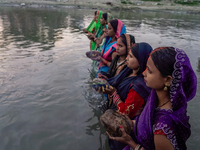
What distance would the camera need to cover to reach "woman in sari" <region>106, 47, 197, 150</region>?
1.33m

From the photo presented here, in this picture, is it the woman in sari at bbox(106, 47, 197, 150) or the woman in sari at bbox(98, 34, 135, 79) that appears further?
the woman in sari at bbox(98, 34, 135, 79)

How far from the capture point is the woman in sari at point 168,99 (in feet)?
4.36

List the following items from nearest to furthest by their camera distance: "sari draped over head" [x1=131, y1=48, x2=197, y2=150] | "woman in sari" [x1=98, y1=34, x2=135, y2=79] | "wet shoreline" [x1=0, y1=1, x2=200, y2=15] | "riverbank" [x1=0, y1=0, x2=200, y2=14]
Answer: "sari draped over head" [x1=131, y1=48, x2=197, y2=150]
"woman in sari" [x1=98, y1=34, x2=135, y2=79]
"wet shoreline" [x1=0, y1=1, x2=200, y2=15]
"riverbank" [x1=0, y1=0, x2=200, y2=14]

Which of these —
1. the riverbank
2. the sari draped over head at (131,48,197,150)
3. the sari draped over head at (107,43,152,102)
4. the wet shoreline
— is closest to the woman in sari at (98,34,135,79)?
the sari draped over head at (107,43,152,102)

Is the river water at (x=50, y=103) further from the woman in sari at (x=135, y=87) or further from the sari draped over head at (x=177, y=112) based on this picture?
the sari draped over head at (x=177, y=112)

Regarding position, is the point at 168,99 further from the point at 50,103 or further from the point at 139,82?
the point at 50,103

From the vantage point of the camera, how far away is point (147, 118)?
1.51m

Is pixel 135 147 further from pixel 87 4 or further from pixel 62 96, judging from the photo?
pixel 87 4

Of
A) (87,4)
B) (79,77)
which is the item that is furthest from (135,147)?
(87,4)

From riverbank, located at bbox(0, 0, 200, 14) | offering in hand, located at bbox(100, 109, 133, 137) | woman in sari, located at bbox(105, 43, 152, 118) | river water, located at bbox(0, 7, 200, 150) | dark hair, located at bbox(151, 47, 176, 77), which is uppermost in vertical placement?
→ riverbank, located at bbox(0, 0, 200, 14)

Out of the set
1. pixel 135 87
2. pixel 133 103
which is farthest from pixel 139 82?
pixel 133 103

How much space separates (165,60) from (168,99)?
0.37 metres

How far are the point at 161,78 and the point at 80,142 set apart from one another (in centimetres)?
191

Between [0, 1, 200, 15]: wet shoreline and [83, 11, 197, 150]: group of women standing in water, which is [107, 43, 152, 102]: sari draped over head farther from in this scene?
[0, 1, 200, 15]: wet shoreline
